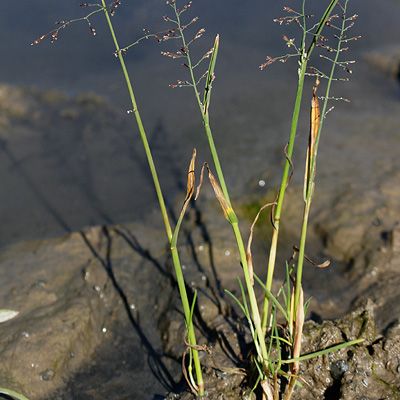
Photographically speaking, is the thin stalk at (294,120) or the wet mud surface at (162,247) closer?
the thin stalk at (294,120)

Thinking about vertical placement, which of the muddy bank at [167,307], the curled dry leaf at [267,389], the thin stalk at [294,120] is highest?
the thin stalk at [294,120]

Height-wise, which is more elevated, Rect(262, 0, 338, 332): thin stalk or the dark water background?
Rect(262, 0, 338, 332): thin stalk

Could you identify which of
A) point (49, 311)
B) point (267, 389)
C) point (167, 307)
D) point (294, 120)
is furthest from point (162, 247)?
point (294, 120)

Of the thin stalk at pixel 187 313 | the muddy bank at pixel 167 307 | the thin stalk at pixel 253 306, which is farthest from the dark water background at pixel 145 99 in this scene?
the thin stalk at pixel 253 306

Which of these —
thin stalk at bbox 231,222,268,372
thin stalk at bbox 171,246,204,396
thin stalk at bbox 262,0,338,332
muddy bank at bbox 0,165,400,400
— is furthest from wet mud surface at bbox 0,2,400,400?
thin stalk at bbox 262,0,338,332

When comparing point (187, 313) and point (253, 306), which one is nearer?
point (253, 306)

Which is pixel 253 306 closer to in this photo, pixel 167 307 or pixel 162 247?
pixel 167 307

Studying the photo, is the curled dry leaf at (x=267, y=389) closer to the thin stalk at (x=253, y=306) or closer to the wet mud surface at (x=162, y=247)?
the thin stalk at (x=253, y=306)

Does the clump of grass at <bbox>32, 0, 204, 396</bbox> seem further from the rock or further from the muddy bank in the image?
the rock
